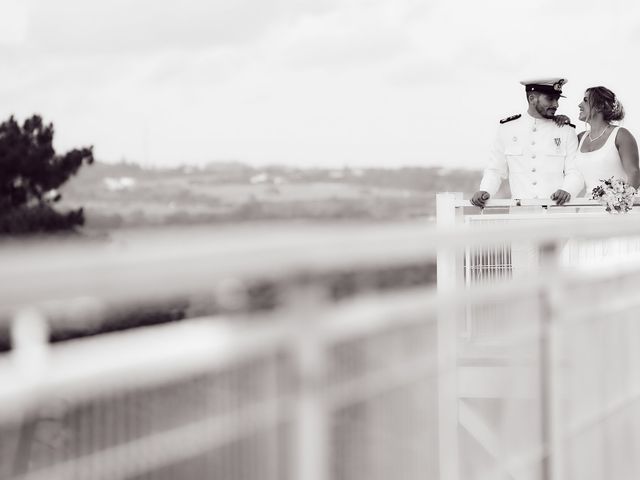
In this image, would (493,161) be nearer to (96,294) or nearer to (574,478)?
(574,478)

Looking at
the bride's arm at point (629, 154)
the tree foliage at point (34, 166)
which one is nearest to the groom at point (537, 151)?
the bride's arm at point (629, 154)

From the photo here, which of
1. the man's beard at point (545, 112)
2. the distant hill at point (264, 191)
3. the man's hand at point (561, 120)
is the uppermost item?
the man's beard at point (545, 112)

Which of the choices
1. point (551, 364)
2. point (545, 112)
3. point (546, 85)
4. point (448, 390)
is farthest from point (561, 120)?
point (448, 390)

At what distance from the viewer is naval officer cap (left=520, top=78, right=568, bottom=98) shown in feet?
28.3

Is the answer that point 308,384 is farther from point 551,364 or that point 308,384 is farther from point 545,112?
point 545,112

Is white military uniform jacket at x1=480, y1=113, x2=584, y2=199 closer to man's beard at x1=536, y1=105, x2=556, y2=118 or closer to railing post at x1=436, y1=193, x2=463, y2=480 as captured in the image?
man's beard at x1=536, y1=105, x2=556, y2=118

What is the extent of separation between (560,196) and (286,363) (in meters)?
7.34

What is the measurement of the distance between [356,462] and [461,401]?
51cm

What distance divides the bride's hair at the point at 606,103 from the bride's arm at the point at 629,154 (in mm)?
122

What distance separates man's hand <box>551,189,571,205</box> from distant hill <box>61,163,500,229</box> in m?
52.1

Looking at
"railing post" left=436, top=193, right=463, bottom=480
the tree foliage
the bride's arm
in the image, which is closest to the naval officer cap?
the bride's arm

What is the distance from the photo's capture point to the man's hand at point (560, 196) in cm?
910

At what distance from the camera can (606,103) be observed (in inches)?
340

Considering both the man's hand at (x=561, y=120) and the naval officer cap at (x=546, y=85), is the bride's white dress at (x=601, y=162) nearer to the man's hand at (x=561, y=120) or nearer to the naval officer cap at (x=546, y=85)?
the man's hand at (x=561, y=120)
